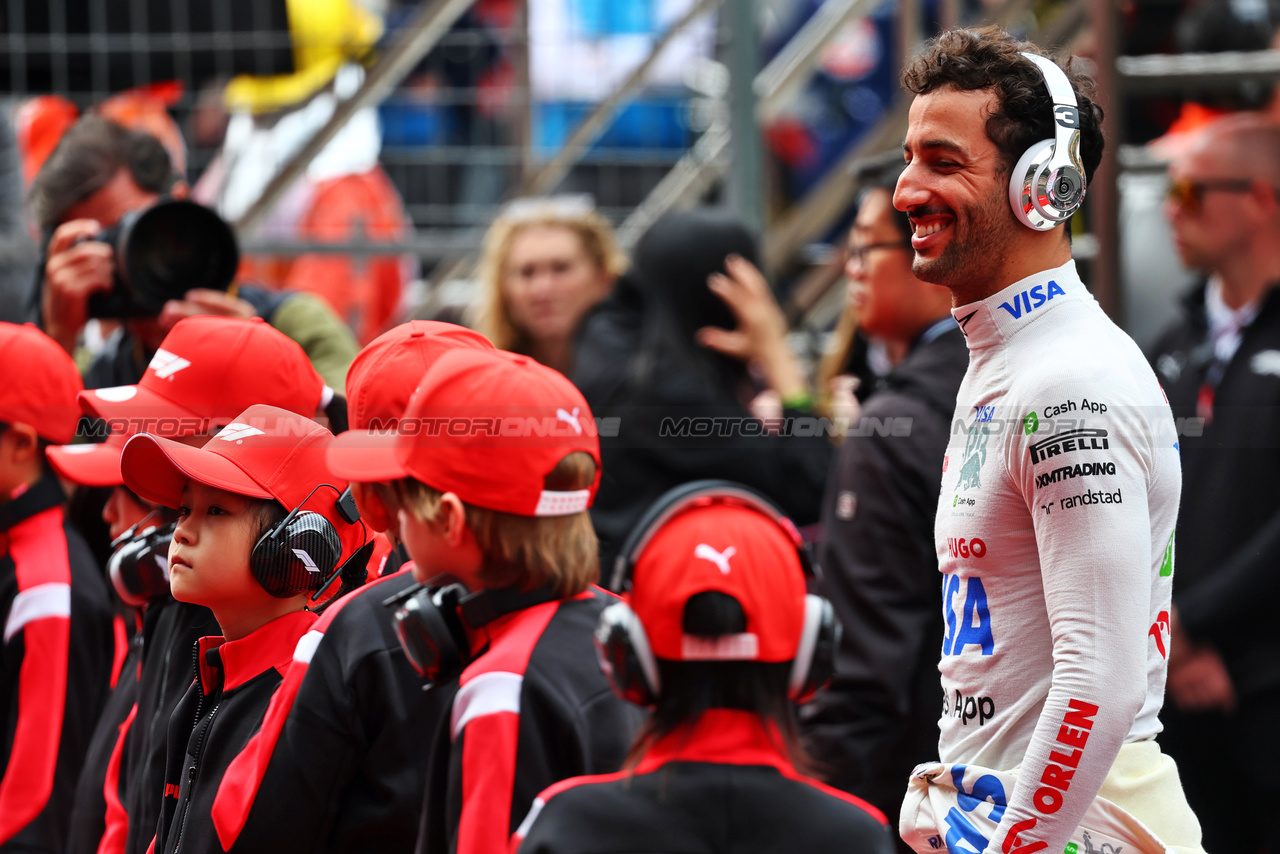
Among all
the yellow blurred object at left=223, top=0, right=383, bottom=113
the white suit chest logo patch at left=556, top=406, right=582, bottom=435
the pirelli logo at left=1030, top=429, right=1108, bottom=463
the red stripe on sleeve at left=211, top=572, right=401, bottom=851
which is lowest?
the red stripe on sleeve at left=211, top=572, right=401, bottom=851

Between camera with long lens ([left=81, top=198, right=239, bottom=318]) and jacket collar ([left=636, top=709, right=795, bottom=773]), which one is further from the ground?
camera with long lens ([left=81, top=198, right=239, bottom=318])

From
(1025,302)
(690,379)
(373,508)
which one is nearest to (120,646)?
(373,508)

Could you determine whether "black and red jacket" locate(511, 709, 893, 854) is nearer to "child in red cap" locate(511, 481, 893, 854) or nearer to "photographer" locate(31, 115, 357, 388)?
"child in red cap" locate(511, 481, 893, 854)

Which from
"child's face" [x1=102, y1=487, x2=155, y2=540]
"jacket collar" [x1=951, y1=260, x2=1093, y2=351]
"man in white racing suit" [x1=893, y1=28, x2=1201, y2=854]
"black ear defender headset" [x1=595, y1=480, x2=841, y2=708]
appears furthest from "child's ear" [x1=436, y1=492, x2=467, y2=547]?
"child's face" [x1=102, y1=487, x2=155, y2=540]

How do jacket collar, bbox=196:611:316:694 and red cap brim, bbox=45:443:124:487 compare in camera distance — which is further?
red cap brim, bbox=45:443:124:487

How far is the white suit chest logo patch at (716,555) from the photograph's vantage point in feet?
6.20

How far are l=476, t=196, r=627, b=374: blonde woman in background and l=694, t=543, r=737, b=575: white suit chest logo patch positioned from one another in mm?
3181

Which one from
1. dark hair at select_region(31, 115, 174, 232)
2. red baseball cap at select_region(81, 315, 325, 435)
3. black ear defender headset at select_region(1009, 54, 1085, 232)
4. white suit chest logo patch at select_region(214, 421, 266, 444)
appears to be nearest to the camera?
black ear defender headset at select_region(1009, 54, 1085, 232)

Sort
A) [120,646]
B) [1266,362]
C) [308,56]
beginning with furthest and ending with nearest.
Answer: [308,56] < [1266,362] < [120,646]

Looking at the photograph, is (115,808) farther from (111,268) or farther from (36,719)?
(111,268)

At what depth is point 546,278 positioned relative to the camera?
16.6 ft

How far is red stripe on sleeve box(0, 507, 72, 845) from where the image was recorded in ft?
10.4

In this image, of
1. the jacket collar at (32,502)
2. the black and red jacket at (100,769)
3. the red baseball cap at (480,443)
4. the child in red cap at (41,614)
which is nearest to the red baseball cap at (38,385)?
the child in red cap at (41,614)

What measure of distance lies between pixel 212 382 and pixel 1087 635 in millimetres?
1799
